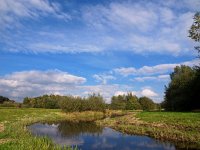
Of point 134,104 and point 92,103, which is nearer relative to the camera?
point 92,103

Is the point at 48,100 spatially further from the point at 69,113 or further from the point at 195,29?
the point at 195,29

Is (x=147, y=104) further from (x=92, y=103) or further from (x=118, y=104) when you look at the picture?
(x=92, y=103)

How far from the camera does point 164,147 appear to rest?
2900 centimetres

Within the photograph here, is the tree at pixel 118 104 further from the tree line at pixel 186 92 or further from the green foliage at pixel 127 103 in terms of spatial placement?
the tree line at pixel 186 92

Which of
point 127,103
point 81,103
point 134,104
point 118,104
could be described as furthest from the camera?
point 127,103

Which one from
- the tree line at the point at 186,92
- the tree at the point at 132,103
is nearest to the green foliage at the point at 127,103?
the tree at the point at 132,103

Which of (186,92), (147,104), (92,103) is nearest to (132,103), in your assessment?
(147,104)

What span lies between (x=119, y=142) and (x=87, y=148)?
5206mm

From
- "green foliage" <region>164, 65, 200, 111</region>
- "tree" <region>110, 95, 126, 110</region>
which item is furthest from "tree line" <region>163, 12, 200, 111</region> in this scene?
"tree" <region>110, 95, 126, 110</region>

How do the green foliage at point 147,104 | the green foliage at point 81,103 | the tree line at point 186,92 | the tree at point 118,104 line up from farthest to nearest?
the green foliage at point 147,104
the tree at point 118,104
the green foliage at point 81,103
the tree line at point 186,92

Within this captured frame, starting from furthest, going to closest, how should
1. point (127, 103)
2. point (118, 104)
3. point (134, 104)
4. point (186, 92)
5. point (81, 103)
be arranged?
point (127, 103) < point (134, 104) < point (118, 104) < point (81, 103) < point (186, 92)

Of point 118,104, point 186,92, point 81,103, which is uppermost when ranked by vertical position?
point 118,104

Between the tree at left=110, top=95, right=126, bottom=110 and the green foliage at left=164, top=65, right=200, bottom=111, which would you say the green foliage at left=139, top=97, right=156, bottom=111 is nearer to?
the tree at left=110, top=95, right=126, bottom=110

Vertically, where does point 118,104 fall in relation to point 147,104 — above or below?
below
